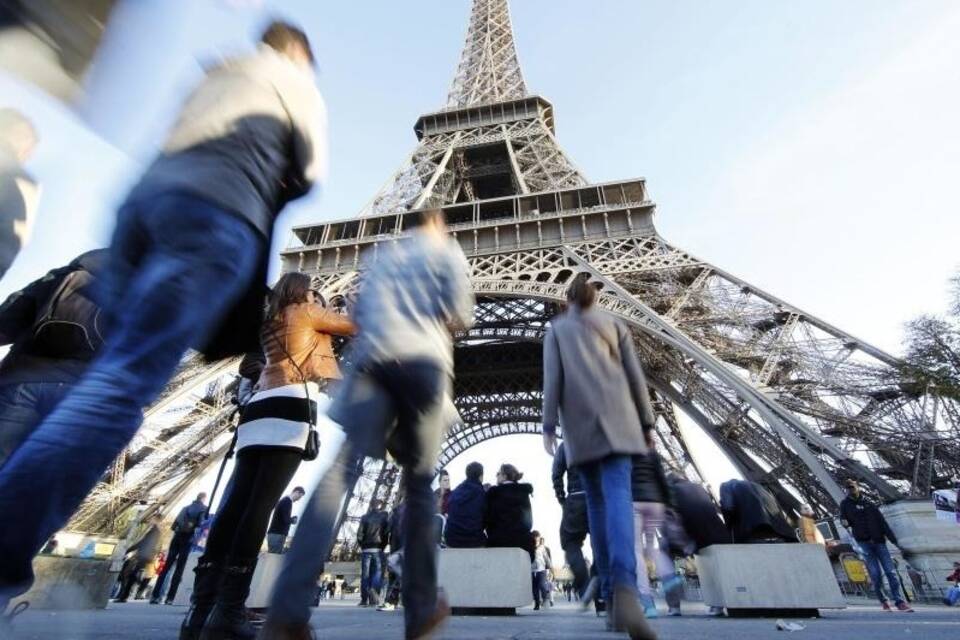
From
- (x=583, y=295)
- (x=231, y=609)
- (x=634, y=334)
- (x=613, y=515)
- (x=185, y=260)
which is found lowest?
(x=231, y=609)

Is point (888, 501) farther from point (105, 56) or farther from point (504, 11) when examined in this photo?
point (504, 11)

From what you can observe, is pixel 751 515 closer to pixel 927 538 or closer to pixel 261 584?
pixel 261 584

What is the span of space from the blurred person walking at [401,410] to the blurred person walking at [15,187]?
0.95 metres

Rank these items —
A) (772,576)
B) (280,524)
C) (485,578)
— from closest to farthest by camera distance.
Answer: (772,576) < (485,578) < (280,524)

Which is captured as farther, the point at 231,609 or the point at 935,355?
the point at 935,355

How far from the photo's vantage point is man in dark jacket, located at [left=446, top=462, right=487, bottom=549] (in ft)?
18.0

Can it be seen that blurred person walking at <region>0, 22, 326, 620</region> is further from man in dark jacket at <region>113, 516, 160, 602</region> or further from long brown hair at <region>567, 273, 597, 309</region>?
man in dark jacket at <region>113, 516, 160, 602</region>

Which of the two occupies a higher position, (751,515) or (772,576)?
(751,515)

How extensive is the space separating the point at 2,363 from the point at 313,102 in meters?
1.40

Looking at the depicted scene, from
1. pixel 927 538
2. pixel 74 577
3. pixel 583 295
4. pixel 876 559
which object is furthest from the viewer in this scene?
pixel 927 538

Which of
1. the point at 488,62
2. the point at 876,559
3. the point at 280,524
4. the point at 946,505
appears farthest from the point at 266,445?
the point at 488,62

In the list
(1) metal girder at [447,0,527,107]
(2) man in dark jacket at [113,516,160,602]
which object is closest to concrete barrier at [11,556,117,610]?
(2) man in dark jacket at [113,516,160,602]

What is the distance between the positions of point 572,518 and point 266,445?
360 centimetres

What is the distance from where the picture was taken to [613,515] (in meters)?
2.28
